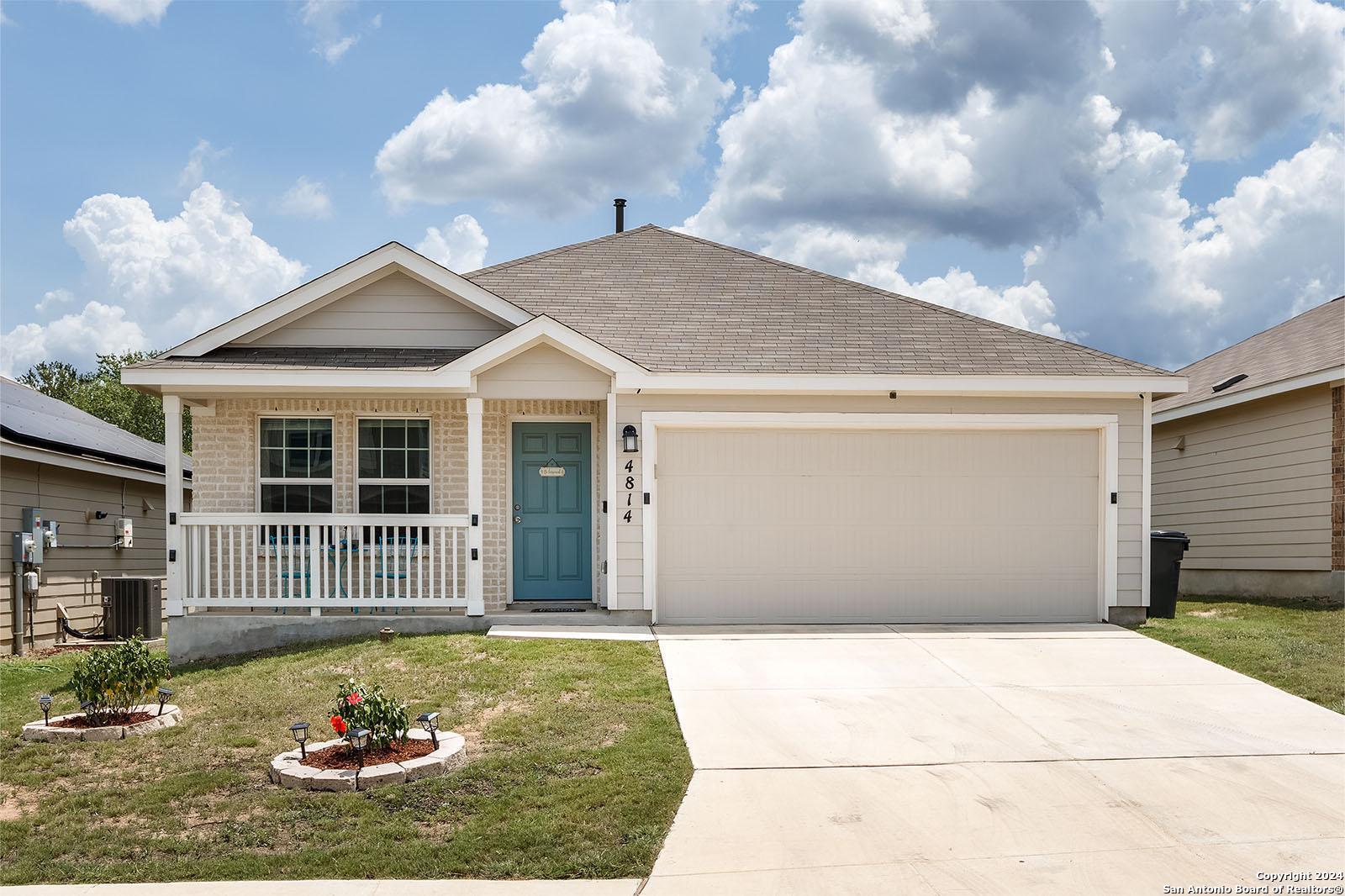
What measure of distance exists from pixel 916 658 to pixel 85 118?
11.7 metres

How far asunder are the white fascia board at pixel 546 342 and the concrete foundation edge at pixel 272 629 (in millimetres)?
2464

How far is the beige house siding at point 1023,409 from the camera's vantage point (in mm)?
10742

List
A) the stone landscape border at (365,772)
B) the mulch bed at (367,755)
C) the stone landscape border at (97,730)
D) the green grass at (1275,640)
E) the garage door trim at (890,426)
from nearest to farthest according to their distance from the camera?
the stone landscape border at (365,772)
the mulch bed at (367,755)
the stone landscape border at (97,730)
the green grass at (1275,640)
the garage door trim at (890,426)

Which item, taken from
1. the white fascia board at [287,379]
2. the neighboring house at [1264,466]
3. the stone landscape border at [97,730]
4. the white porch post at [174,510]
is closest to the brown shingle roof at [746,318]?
the white fascia board at [287,379]

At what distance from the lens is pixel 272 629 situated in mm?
10211

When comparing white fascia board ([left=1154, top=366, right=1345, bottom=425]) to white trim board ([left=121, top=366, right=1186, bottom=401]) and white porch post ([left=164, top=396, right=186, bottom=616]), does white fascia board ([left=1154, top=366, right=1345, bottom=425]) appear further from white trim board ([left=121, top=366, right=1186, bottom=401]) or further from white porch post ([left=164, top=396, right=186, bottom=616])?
white porch post ([left=164, top=396, right=186, bottom=616])

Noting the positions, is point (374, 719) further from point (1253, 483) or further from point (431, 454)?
point (1253, 483)

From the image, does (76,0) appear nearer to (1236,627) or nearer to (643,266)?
(643,266)

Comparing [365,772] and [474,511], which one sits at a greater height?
[474,511]

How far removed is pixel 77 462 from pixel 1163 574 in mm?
13229

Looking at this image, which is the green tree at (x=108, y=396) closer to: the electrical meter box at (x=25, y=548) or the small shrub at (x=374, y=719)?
the electrical meter box at (x=25, y=548)

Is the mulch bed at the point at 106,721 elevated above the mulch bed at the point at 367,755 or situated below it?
below

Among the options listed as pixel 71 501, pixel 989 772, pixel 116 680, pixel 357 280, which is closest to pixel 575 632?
pixel 116 680

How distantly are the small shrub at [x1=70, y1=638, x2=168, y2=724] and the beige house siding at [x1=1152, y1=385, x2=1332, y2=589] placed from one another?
1284 cm
